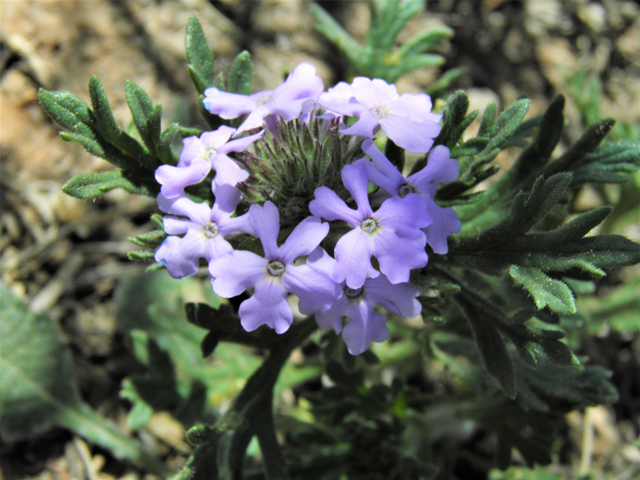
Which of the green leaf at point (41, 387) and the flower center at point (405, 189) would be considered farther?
the green leaf at point (41, 387)

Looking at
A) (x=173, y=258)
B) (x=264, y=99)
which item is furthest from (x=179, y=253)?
(x=264, y=99)

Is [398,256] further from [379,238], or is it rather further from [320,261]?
[320,261]

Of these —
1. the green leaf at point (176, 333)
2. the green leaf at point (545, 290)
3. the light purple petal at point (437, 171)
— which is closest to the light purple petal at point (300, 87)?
the light purple petal at point (437, 171)

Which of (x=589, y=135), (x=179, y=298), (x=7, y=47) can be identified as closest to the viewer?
(x=589, y=135)

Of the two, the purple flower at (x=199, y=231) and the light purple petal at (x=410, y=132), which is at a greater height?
the light purple petal at (x=410, y=132)

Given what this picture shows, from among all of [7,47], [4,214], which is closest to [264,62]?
[7,47]

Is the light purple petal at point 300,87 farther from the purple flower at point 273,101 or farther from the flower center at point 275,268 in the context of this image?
the flower center at point 275,268

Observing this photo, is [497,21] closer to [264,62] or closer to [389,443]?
[264,62]
